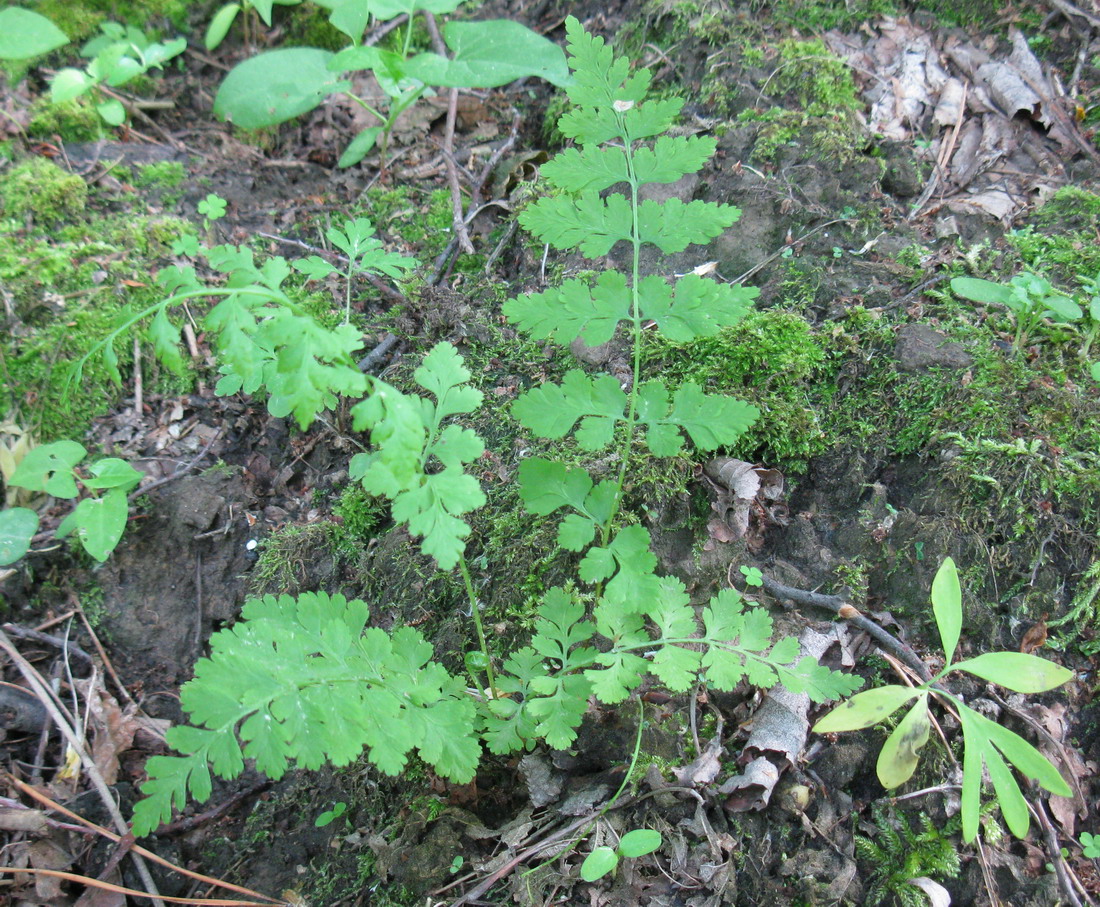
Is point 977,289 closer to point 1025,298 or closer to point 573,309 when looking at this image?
point 1025,298

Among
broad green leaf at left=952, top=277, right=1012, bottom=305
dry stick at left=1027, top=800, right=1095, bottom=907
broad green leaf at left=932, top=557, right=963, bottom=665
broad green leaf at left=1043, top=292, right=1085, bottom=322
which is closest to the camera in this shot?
dry stick at left=1027, top=800, right=1095, bottom=907

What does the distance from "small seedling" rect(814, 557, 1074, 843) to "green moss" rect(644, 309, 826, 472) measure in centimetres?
75

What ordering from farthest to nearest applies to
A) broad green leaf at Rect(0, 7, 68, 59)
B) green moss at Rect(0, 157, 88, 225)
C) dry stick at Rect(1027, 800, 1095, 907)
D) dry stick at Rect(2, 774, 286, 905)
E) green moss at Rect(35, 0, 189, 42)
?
green moss at Rect(35, 0, 189, 42) < broad green leaf at Rect(0, 7, 68, 59) < green moss at Rect(0, 157, 88, 225) < dry stick at Rect(2, 774, 286, 905) < dry stick at Rect(1027, 800, 1095, 907)

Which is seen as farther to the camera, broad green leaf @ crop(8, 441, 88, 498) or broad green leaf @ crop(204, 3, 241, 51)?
broad green leaf @ crop(204, 3, 241, 51)

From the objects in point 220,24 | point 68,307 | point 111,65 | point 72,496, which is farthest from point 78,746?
point 220,24

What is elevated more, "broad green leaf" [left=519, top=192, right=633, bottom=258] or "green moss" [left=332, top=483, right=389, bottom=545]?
"broad green leaf" [left=519, top=192, right=633, bottom=258]

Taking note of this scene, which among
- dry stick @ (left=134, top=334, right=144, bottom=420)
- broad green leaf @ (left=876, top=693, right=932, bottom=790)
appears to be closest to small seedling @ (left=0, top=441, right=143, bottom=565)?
dry stick @ (left=134, top=334, right=144, bottom=420)

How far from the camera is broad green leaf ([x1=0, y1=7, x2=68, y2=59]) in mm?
3693

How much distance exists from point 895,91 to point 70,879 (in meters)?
4.61

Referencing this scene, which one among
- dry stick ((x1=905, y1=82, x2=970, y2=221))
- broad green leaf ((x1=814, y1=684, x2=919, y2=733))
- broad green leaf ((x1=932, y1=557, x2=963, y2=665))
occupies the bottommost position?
broad green leaf ((x1=814, y1=684, x2=919, y2=733))

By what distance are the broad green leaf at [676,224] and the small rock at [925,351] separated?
1.19 meters

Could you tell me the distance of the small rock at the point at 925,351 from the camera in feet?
8.79

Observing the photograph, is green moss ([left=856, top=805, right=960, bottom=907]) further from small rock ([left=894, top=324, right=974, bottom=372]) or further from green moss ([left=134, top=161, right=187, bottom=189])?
green moss ([left=134, top=161, right=187, bottom=189])

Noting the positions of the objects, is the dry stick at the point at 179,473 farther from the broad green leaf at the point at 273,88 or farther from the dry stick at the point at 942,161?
the dry stick at the point at 942,161
